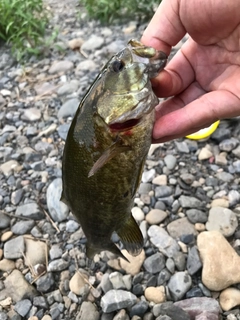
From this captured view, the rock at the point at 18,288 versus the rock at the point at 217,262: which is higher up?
the rock at the point at 18,288

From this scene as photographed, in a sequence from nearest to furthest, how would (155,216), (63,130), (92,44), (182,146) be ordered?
(155,216) < (182,146) < (63,130) < (92,44)

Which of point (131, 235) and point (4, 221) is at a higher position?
point (131, 235)

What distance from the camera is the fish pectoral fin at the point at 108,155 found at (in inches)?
80.1

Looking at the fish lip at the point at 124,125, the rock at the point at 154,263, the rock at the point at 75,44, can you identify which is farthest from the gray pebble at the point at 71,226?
the rock at the point at 75,44

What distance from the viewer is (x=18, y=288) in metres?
3.23

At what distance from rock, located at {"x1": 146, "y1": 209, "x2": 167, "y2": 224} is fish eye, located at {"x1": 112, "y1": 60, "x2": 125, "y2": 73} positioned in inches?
66.6

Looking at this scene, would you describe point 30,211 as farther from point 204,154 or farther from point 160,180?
point 204,154

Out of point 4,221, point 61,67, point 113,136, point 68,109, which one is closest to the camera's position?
point 113,136

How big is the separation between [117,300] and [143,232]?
24.6 inches

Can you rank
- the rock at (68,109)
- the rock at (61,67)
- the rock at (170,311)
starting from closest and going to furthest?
the rock at (170,311) → the rock at (68,109) → the rock at (61,67)

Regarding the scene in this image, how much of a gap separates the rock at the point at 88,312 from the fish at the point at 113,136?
89 centimetres

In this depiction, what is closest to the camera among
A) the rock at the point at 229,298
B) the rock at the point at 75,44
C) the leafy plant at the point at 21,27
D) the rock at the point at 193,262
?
the rock at the point at 229,298

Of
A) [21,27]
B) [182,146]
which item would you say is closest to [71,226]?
[182,146]

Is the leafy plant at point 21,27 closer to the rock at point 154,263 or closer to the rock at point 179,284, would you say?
the rock at point 154,263
